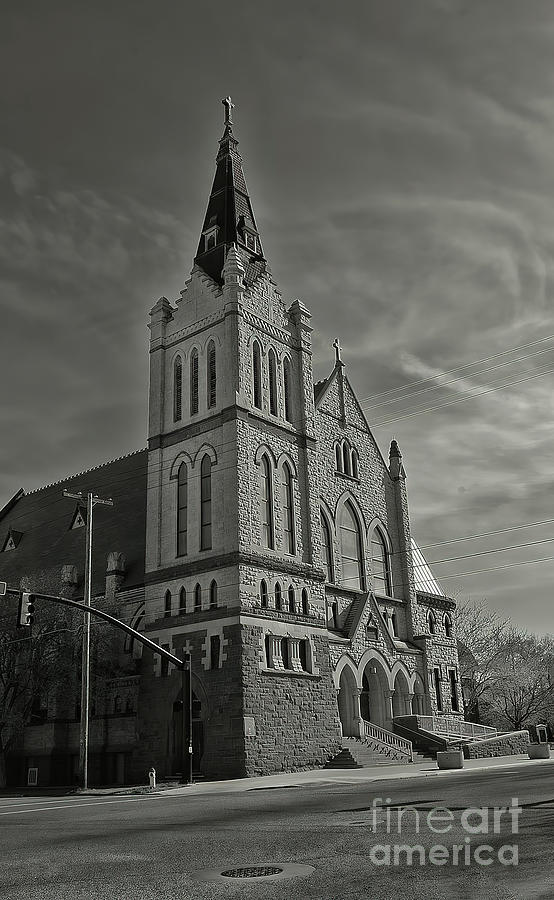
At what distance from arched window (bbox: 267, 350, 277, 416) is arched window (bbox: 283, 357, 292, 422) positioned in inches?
36.9

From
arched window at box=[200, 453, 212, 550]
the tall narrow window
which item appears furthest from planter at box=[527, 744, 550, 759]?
arched window at box=[200, 453, 212, 550]

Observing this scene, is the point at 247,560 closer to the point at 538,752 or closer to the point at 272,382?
the point at 272,382

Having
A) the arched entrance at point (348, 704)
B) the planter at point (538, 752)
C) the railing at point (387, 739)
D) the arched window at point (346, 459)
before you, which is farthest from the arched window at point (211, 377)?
the planter at point (538, 752)

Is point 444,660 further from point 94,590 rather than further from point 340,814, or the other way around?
point 340,814

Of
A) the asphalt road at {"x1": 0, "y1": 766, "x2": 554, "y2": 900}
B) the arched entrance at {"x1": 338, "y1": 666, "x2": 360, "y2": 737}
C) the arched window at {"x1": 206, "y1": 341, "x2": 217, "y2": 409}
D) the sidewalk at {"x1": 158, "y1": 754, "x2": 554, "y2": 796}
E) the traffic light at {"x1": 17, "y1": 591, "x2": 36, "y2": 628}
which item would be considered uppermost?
the arched window at {"x1": 206, "y1": 341, "x2": 217, "y2": 409}

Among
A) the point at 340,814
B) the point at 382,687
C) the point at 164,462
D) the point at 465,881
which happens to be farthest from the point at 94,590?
the point at 465,881

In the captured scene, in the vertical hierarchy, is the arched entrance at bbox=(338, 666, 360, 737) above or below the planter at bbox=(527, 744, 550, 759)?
above

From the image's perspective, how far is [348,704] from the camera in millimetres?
38344

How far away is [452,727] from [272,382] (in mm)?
21130

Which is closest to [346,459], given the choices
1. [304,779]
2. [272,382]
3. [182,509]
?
[272,382]

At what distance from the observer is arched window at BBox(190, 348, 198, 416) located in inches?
1515

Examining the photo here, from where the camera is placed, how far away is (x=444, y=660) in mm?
45156

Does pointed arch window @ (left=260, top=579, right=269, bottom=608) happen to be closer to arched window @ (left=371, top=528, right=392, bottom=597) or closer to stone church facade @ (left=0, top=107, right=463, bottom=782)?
stone church facade @ (left=0, top=107, right=463, bottom=782)

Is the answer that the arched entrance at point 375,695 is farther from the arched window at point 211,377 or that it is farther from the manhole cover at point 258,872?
the manhole cover at point 258,872
